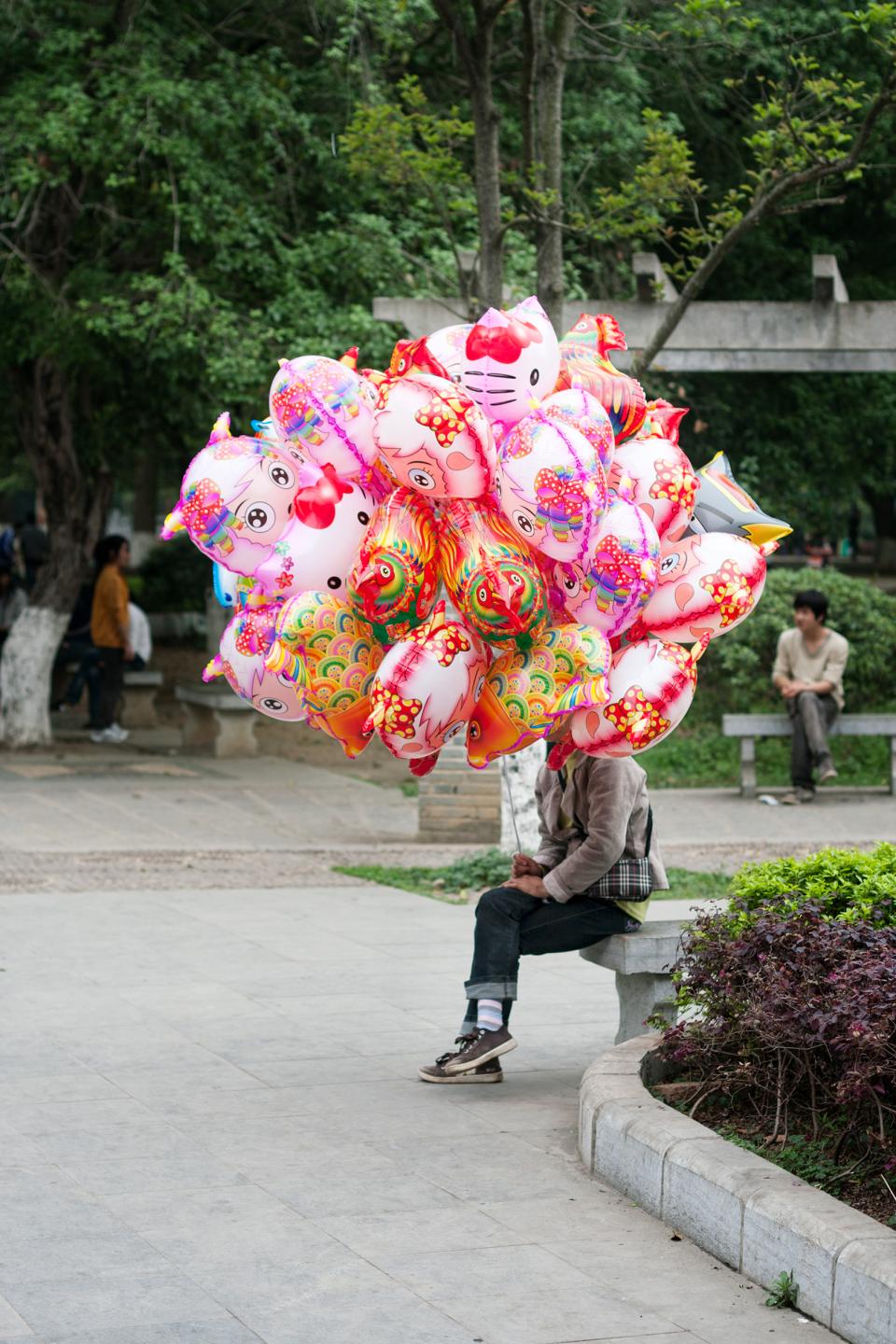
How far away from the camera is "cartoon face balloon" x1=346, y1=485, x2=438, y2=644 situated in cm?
560

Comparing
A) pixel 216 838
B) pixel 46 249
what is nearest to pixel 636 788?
pixel 216 838

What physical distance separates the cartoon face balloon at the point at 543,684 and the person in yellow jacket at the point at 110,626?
12559mm

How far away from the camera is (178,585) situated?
27703 millimetres

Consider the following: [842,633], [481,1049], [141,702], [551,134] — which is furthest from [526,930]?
[141,702]

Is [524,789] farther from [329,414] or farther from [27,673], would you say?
[27,673]

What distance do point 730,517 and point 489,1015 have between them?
77.6 inches

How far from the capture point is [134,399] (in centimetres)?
1700

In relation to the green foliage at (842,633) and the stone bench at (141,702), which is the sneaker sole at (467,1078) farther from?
the stone bench at (141,702)

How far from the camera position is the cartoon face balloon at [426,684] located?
5.56m

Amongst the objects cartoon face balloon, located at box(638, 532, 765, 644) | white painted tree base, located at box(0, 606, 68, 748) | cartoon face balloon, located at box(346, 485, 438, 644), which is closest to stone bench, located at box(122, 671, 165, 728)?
white painted tree base, located at box(0, 606, 68, 748)

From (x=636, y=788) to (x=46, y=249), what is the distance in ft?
36.3

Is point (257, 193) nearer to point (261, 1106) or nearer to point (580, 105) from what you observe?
point (580, 105)

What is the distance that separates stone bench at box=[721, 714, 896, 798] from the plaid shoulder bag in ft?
27.1

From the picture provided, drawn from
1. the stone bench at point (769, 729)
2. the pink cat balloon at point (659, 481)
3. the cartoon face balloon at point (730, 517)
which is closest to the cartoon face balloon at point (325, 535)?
the pink cat balloon at point (659, 481)
